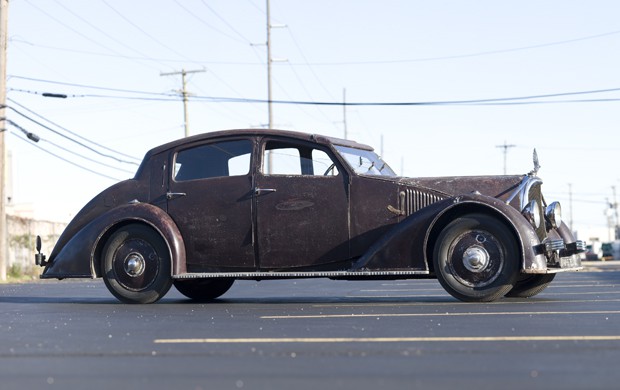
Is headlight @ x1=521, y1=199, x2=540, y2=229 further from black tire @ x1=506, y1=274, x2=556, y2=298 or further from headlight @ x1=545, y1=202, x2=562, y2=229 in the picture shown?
black tire @ x1=506, y1=274, x2=556, y2=298

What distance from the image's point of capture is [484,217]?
10281 millimetres

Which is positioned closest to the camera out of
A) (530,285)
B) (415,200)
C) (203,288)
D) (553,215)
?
(415,200)

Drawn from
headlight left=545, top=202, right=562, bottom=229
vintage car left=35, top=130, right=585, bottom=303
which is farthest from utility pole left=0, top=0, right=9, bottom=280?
headlight left=545, top=202, right=562, bottom=229

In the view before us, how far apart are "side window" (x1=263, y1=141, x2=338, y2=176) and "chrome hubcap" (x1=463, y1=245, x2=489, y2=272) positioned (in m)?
1.71

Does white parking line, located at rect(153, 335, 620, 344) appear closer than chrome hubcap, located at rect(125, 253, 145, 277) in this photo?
Yes

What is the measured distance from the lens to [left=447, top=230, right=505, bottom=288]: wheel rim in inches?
399

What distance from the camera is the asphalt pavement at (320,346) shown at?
4.91 m

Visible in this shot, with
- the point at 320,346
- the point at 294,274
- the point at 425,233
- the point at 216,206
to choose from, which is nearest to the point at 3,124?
the point at 216,206

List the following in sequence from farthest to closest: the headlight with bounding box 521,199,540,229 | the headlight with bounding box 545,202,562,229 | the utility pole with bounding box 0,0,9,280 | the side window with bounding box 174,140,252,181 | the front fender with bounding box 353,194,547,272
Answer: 1. the utility pole with bounding box 0,0,9,280
2. the side window with bounding box 174,140,252,181
3. the headlight with bounding box 545,202,562,229
4. the headlight with bounding box 521,199,540,229
5. the front fender with bounding box 353,194,547,272

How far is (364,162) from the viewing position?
11398mm

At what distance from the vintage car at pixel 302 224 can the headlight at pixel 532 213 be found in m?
0.01

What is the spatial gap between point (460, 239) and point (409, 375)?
17.7 ft

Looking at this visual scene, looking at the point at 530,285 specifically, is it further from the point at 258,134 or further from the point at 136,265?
the point at 136,265

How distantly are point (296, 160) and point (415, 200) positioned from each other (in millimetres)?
1413
